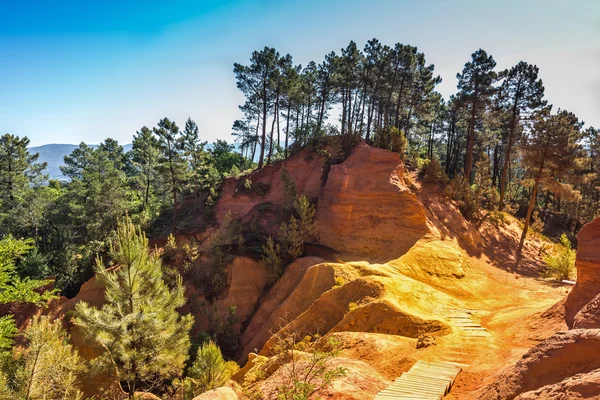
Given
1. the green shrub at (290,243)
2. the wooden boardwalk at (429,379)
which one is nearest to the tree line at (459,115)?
the green shrub at (290,243)

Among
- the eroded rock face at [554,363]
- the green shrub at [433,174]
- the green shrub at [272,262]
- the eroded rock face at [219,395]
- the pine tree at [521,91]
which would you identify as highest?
the pine tree at [521,91]

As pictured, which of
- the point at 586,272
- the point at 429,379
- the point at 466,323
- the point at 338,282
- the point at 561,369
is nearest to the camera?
the point at 561,369

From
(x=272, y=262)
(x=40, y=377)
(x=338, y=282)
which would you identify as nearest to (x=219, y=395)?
(x=40, y=377)

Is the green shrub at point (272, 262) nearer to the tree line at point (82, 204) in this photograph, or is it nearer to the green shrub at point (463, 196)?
the tree line at point (82, 204)

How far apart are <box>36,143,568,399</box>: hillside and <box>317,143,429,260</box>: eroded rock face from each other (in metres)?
0.08

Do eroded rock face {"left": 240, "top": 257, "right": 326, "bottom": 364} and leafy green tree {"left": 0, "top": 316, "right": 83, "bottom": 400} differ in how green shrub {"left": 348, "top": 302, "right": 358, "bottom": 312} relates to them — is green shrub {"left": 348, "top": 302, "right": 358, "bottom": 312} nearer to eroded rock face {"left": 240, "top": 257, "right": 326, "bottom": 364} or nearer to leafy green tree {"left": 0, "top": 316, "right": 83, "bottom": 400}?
eroded rock face {"left": 240, "top": 257, "right": 326, "bottom": 364}

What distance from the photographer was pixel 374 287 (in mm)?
15789

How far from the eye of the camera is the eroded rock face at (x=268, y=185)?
103ft

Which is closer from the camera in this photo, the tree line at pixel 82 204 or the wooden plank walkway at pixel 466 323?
the wooden plank walkway at pixel 466 323

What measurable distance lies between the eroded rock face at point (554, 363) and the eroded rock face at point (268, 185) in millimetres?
24162

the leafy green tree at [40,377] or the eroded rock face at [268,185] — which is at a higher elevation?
the eroded rock face at [268,185]

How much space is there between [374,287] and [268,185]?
1941 cm

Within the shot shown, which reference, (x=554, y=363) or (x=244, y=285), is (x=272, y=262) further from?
(x=554, y=363)

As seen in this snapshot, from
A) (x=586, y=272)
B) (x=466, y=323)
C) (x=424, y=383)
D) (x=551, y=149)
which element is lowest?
(x=466, y=323)
